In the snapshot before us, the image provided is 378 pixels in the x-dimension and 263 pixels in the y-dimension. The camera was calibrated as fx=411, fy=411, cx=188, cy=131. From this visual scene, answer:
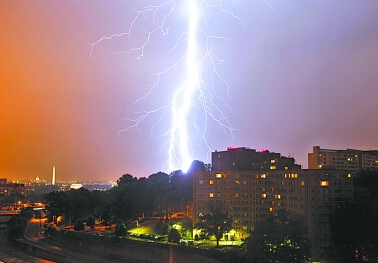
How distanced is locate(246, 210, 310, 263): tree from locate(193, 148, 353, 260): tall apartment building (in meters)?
6.24

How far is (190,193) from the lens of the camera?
6003 centimetres

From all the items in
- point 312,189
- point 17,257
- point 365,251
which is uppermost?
point 312,189

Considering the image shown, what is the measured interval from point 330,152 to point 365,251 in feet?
210

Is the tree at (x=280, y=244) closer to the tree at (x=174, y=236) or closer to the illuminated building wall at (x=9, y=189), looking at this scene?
the tree at (x=174, y=236)

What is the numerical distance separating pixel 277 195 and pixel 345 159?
57866 millimetres

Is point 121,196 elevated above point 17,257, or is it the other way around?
point 121,196

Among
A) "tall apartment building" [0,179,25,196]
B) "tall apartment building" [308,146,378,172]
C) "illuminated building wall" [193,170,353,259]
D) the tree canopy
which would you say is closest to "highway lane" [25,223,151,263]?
"illuminated building wall" [193,170,353,259]

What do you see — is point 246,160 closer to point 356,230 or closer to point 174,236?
point 174,236

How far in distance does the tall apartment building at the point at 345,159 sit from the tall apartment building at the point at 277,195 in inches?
2020

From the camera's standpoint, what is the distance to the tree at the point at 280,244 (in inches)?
1256

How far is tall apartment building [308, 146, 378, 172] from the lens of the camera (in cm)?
9706

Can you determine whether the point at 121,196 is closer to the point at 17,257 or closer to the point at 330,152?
the point at 17,257

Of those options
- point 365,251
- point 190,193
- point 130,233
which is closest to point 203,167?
point 190,193

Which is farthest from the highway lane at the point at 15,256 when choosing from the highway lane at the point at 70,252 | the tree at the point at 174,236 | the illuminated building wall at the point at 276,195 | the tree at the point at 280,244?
the tree at the point at 280,244
